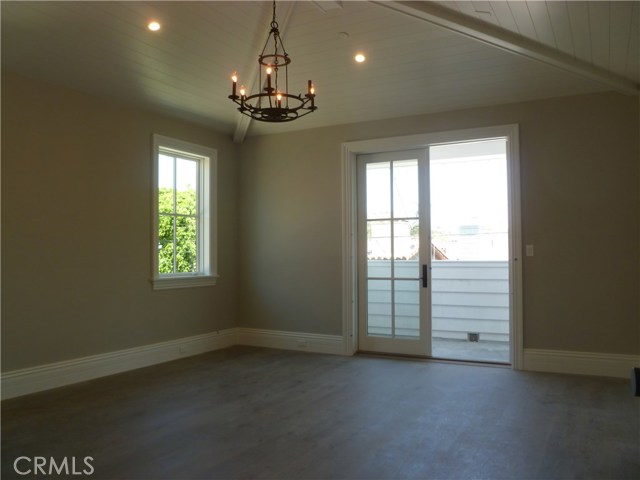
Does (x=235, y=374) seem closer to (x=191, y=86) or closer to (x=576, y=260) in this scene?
(x=191, y=86)

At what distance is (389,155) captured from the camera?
578 centimetres

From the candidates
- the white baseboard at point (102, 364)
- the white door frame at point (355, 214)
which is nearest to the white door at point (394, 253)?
the white door frame at point (355, 214)

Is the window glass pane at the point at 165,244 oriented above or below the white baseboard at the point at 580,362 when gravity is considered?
above

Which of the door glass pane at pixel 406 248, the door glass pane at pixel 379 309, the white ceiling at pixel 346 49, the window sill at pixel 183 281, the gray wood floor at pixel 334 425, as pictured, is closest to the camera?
the gray wood floor at pixel 334 425

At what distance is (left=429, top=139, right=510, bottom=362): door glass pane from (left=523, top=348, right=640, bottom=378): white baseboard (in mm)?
996

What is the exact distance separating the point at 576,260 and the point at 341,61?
116 inches

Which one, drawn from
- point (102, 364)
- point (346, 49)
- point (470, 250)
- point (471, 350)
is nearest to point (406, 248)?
point (471, 350)

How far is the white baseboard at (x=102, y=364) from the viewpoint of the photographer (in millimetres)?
4074

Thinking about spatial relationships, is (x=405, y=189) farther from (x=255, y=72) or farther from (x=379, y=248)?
(x=255, y=72)

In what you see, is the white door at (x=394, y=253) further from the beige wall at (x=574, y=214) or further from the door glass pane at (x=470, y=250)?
the door glass pane at (x=470, y=250)

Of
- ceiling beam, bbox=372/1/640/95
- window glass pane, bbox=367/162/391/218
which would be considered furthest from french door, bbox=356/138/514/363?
ceiling beam, bbox=372/1/640/95

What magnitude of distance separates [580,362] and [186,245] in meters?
4.36

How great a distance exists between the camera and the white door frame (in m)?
4.95

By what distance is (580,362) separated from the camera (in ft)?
15.4
